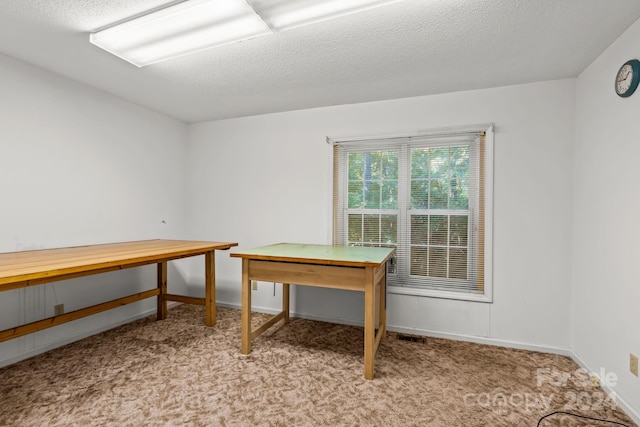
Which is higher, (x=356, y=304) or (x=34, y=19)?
(x=34, y=19)

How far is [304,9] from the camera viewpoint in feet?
5.28

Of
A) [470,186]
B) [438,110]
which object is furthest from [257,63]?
[470,186]

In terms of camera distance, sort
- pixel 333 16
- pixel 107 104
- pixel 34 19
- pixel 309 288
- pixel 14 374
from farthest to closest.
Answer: pixel 309 288 → pixel 107 104 → pixel 14 374 → pixel 34 19 → pixel 333 16

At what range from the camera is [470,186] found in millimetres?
2830

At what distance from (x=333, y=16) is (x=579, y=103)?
220cm

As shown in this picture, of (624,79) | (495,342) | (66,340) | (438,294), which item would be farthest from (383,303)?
(66,340)

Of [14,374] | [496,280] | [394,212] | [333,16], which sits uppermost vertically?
[333,16]

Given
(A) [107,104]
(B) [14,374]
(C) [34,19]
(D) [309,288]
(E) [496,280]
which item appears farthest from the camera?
(D) [309,288]

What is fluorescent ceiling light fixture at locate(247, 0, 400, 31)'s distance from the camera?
1.55m

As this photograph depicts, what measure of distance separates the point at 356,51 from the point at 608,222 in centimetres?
208

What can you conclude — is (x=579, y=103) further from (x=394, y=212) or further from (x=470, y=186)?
(x=394, y=212)

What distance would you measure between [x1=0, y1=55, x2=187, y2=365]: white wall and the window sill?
110 inches

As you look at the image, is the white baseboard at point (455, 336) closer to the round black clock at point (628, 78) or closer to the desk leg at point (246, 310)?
the desk leg at point (246, 310)

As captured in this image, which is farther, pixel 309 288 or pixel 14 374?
pixel 309 288
